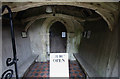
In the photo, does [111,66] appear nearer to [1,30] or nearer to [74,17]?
[74,17]

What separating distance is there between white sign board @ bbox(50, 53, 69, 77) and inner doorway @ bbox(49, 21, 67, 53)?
10.7ft

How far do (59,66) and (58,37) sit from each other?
3.35 m

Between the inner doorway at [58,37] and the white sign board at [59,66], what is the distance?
10.7 feet

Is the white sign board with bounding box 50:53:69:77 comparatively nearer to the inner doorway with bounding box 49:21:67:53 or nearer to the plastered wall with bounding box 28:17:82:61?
the plastered wall with bounding box 28:17:82:61

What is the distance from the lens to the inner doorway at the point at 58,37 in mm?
4301

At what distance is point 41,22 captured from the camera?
4.07m

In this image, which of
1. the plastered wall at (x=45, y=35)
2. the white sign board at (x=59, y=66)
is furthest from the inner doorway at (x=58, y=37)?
the white sign board at (x=59, y=66)

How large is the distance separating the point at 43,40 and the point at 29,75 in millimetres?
1766

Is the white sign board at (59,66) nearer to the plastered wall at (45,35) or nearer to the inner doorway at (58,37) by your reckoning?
the plastered wall at (45,35)

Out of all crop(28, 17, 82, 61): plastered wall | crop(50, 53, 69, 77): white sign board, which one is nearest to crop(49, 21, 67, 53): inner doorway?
crop(28, 17, 82, 61): plastered wall

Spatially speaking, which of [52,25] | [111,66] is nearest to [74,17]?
[52,25]

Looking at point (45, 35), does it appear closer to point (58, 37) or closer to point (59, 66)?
point (58, 37)

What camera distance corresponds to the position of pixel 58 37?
4426mm

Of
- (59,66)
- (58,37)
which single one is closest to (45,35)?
(58,37)
